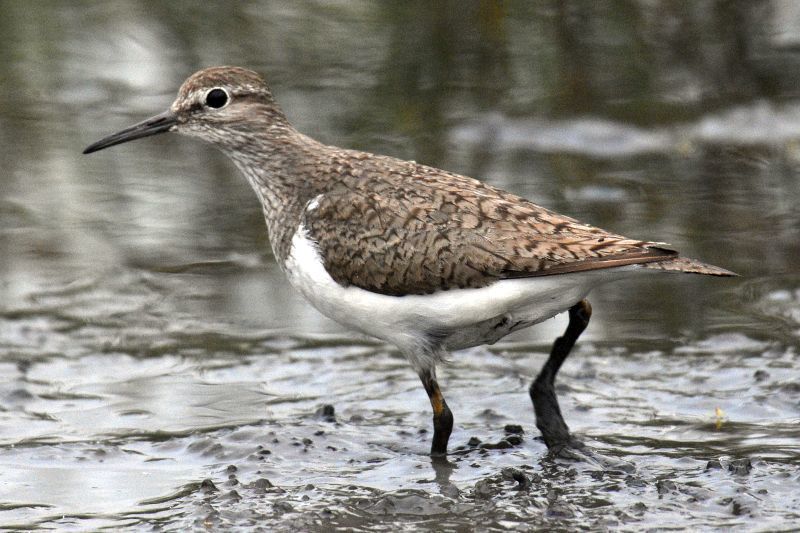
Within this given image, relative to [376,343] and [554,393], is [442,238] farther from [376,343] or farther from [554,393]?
[376,343]

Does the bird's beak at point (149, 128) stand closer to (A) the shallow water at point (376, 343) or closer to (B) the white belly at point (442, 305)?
(B) the white belly at point (442, 305)

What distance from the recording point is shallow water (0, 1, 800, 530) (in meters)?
6.00

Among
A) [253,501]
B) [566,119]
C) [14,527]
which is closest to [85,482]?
[14,527]

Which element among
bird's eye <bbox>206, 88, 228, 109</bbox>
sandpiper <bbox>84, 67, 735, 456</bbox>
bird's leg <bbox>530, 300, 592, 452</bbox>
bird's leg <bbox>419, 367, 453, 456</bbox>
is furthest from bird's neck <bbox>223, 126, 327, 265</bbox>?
bird's leg <bbox>530, 300, 592, 452</bbox>

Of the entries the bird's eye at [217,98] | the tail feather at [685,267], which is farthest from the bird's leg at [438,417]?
the bird's eye at [217,98]

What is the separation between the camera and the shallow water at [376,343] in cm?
600

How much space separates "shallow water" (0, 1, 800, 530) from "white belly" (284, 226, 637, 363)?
661 millimetres

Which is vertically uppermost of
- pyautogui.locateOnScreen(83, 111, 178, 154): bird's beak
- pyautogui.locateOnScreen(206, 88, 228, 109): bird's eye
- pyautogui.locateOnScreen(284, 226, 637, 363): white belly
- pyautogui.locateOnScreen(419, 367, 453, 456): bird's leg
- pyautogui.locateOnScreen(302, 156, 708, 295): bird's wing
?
pyautogui.locateOnScreen(206, 88, 228, 109): bird's eye

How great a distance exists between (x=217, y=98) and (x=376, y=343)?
6.65 feet

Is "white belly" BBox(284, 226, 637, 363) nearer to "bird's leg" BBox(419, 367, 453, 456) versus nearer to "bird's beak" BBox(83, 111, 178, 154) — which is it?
"bird's leg" BBox(419, 367, 453, 456)

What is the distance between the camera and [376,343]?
8.26 metres

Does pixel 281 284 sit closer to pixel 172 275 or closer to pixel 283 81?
pixel 172 275

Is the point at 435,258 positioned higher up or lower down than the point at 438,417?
higher up

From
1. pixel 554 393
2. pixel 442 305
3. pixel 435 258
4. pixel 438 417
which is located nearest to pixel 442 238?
pixel 435 258
